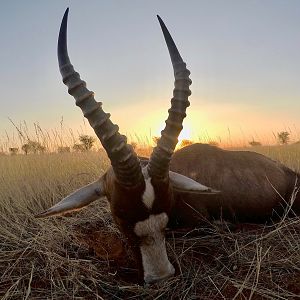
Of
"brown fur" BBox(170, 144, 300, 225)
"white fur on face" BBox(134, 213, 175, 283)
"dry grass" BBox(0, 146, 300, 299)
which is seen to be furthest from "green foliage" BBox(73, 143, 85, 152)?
"white fur on face" BBox(134, 213, 175, 283)

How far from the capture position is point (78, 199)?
406 centimetres

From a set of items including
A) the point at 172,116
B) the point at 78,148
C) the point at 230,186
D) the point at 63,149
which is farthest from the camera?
the point at 78,148

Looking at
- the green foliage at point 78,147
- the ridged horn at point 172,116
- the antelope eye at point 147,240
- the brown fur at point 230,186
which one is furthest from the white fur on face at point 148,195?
the green foliage at point 78,147

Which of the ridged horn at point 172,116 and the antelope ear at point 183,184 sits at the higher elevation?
the ridged horn at point 172,116

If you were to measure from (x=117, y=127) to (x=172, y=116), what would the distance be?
0.45 meters

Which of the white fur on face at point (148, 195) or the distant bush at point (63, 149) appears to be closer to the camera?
the white fur on face at point (148, 195)

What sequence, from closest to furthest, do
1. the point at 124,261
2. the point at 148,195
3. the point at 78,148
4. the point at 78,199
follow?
1. the point at 148,195
2. the point at 78,199
3. the point at 124,261
4. the point at 78,148

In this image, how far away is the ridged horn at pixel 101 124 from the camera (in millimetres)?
3520

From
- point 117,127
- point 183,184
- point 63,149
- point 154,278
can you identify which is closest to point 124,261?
point 154,278

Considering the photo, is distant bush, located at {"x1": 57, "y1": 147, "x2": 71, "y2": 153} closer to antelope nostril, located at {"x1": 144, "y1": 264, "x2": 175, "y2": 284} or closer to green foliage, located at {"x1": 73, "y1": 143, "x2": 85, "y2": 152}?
green foliage, located at {"x1": 73, "y1": 143, "x2": 85, "y2": 152}

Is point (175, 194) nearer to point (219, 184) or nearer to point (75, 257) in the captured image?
point (219, 184)

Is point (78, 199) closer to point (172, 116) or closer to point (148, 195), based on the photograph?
point (148, 195)

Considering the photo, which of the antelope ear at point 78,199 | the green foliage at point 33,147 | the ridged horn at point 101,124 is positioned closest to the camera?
the ridged horn at point 101,124

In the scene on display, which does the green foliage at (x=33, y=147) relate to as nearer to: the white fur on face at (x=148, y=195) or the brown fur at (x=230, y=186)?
the brown fur at (x=230, y=186)
